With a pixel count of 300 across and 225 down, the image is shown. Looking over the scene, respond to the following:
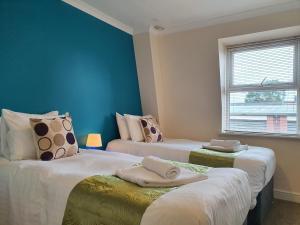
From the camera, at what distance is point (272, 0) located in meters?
2.71

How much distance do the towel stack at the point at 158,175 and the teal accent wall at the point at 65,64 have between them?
141cm

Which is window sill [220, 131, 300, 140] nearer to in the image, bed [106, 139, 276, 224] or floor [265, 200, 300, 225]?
bed [106, 139, 276, 224]

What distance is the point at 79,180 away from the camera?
4.95ft

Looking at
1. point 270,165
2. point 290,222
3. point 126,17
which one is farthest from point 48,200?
point 126,17

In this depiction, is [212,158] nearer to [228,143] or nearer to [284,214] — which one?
[228,143]

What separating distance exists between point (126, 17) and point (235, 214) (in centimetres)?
276

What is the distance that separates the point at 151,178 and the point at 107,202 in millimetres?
312

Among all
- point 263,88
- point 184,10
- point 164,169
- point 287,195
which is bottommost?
point 287,195

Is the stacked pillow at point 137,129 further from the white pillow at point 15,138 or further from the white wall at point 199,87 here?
the white pillow at point 15,138

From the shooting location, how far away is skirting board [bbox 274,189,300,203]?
2.96 m

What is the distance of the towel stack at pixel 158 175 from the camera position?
1.43 m

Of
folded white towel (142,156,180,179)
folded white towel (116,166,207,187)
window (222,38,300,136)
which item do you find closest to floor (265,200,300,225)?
window (222,38,300,136)

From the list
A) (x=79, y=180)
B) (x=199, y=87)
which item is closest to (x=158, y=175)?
(x=79, y=180)

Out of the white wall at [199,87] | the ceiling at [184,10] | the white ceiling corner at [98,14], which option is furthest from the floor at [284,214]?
the white ceiling corner at [98,14]
